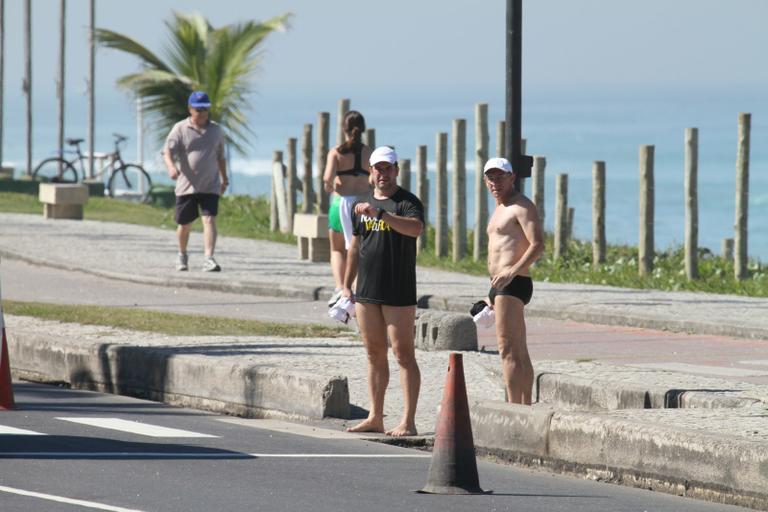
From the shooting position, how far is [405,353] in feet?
39.2

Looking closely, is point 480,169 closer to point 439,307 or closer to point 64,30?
point 439,307

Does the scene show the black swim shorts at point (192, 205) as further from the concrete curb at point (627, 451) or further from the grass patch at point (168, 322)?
the concrete curb at point (627, 451)

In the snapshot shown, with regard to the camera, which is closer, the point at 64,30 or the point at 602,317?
the point at 602,317

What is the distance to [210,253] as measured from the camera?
22.0m

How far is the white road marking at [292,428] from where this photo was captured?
11883 mm

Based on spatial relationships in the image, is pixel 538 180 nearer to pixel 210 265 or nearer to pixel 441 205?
pixel 441 205

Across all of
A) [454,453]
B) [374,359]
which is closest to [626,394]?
[374,359]

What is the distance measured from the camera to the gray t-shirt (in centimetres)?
2142

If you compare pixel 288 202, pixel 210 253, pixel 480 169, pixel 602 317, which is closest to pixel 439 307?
pixel 602 317

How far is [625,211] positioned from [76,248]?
60.8 metres

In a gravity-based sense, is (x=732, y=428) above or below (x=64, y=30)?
below

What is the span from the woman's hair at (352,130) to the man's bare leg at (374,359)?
16.7 feet

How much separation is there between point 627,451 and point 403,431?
1.87 m

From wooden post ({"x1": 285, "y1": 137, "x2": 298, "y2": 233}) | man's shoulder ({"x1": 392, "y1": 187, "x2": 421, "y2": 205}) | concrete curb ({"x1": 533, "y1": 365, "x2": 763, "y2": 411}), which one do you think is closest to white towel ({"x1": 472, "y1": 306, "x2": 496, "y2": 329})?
concrete curb ({"x1": 533, "y1": 365, "x2": 763, "y2": 411})
